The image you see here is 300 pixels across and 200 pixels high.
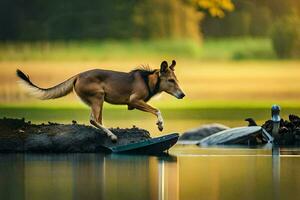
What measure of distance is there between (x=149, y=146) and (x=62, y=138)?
3.86 feet

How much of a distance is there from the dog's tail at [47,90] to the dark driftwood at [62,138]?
48cm

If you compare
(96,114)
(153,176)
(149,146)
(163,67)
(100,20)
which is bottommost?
(153,176)

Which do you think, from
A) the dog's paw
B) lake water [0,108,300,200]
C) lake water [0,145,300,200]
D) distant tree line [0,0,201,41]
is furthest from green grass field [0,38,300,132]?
the dog's paw

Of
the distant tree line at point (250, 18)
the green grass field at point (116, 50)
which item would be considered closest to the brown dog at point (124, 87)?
the green grass field at point (116, 50)

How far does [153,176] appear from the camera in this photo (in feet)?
39.8

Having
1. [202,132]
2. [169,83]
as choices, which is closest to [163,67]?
[169,83]

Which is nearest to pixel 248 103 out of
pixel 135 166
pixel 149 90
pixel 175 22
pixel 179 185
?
pixel 175 22

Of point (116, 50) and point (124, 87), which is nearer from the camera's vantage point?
point (124, 87)

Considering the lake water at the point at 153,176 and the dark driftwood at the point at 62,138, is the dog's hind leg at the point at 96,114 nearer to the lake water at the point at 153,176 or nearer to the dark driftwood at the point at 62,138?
the dark driftwood at the point at 62,138

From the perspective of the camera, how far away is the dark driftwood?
50.9ft

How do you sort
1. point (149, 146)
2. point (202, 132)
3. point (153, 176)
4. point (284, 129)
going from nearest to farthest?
point (153, 176) < point (149, 146) < point (284, 129) < point (202, 132)

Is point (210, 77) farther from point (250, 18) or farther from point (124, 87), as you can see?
point (124, 87)

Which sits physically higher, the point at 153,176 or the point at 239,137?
the point at 239,137

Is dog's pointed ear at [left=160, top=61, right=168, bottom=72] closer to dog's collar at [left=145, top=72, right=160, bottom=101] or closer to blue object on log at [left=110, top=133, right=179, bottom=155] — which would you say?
dog's collar at [left=145, top=72, right=160, bottom=101]
